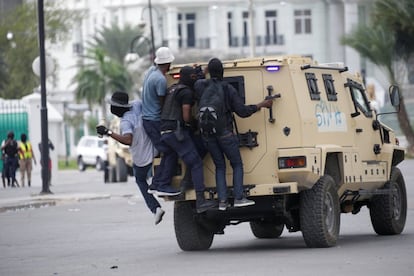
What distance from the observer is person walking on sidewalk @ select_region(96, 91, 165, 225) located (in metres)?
17.2

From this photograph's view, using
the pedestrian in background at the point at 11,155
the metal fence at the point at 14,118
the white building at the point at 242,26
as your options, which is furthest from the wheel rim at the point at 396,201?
the white building at the point at 242,26

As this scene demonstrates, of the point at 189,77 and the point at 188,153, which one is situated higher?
the point at 189,77

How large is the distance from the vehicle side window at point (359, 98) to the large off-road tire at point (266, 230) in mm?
1911

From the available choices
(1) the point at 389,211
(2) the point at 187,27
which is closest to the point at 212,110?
(1) the point at 389,211

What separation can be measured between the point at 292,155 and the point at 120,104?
8.12ft

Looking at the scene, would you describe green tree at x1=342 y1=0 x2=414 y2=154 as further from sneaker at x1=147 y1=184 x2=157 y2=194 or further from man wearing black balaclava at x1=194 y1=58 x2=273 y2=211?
man wearing black balaclava at x1=194 y1=58 x2=273 y2=211

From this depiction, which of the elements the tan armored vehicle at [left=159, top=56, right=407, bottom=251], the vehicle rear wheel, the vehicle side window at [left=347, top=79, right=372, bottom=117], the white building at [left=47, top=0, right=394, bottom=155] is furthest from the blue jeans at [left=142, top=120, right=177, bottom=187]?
the white building at [left=47, top=0, right=394, bottom=155]

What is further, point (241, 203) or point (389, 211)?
point (389, 211)

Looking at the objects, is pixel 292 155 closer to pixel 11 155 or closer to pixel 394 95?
pixel 394 95

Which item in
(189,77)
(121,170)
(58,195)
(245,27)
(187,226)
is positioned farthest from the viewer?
(245,27)

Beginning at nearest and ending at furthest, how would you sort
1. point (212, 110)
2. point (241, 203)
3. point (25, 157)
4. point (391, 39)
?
1. point (212, 110)
2. point (241, 203)
3. point (25, 157)
4. point (391, 39)

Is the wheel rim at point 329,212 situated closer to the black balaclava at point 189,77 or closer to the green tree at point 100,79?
the black balaclava at point 189,77

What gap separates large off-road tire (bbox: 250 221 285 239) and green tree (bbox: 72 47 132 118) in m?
65.1

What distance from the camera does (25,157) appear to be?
139ft
